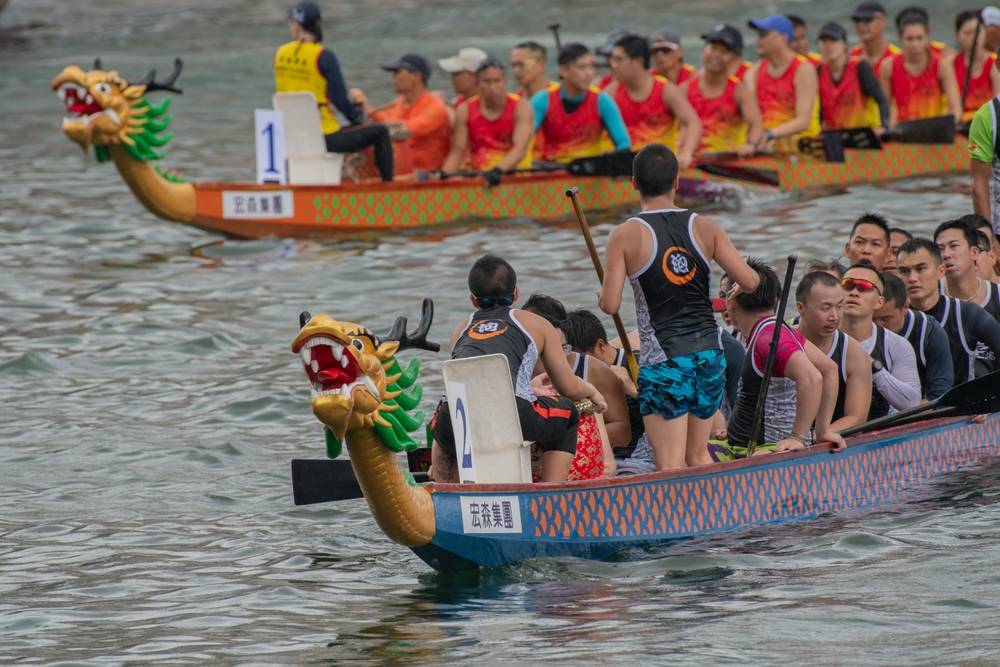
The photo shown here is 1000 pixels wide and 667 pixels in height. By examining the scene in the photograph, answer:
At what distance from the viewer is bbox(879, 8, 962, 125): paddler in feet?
58.2

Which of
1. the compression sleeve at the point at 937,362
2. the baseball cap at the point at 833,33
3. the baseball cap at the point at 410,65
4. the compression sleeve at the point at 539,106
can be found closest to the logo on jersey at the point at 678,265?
Answer: the compression sleeve at the point at 937,362

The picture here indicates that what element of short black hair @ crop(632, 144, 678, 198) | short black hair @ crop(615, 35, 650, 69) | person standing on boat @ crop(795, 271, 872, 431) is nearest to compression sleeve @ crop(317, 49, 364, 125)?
short black hair @ crop(615, 35, 650, 69)

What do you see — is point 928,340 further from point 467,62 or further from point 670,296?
point 467,62

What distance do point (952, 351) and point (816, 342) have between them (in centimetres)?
127

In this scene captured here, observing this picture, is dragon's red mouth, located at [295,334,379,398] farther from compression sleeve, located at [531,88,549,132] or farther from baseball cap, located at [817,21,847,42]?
baseball cap, located at [817,21,847,42]

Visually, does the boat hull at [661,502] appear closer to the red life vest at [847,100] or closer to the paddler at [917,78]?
the red life vest at [847,100]

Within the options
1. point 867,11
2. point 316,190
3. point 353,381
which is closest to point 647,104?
point 867,11

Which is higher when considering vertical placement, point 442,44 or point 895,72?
point 442,44

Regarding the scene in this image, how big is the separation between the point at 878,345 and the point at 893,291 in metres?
0.28

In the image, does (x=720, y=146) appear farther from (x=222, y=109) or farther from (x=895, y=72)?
(x=222, y=109)

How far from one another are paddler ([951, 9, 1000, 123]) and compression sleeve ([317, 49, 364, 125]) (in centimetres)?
630

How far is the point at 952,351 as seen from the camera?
954 centimetres

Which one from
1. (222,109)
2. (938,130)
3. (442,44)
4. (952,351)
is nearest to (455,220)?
(938,130)

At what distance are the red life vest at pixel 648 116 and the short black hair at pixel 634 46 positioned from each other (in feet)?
1.35
